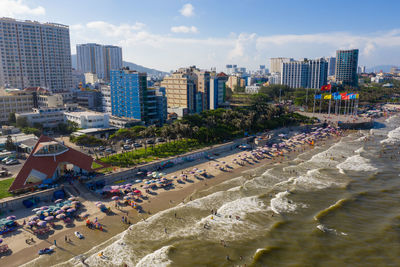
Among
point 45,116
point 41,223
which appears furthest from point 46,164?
point 45,116

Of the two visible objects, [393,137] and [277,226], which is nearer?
[277,226]

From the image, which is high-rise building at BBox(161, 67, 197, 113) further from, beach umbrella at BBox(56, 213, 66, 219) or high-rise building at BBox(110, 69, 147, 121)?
beach umbrella at BBox(56, 213, 66, 219)

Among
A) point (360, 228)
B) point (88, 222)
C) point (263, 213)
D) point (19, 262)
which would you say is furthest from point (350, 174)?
point (19, 262)

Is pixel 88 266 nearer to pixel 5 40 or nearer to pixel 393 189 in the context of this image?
pixel 393 189

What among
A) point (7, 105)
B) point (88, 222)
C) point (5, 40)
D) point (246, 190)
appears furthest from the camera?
point (5, 40)

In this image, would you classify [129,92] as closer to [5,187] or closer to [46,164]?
[46,164]

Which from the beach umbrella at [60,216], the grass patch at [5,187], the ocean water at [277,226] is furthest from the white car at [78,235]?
the grass patch at [5,187]
